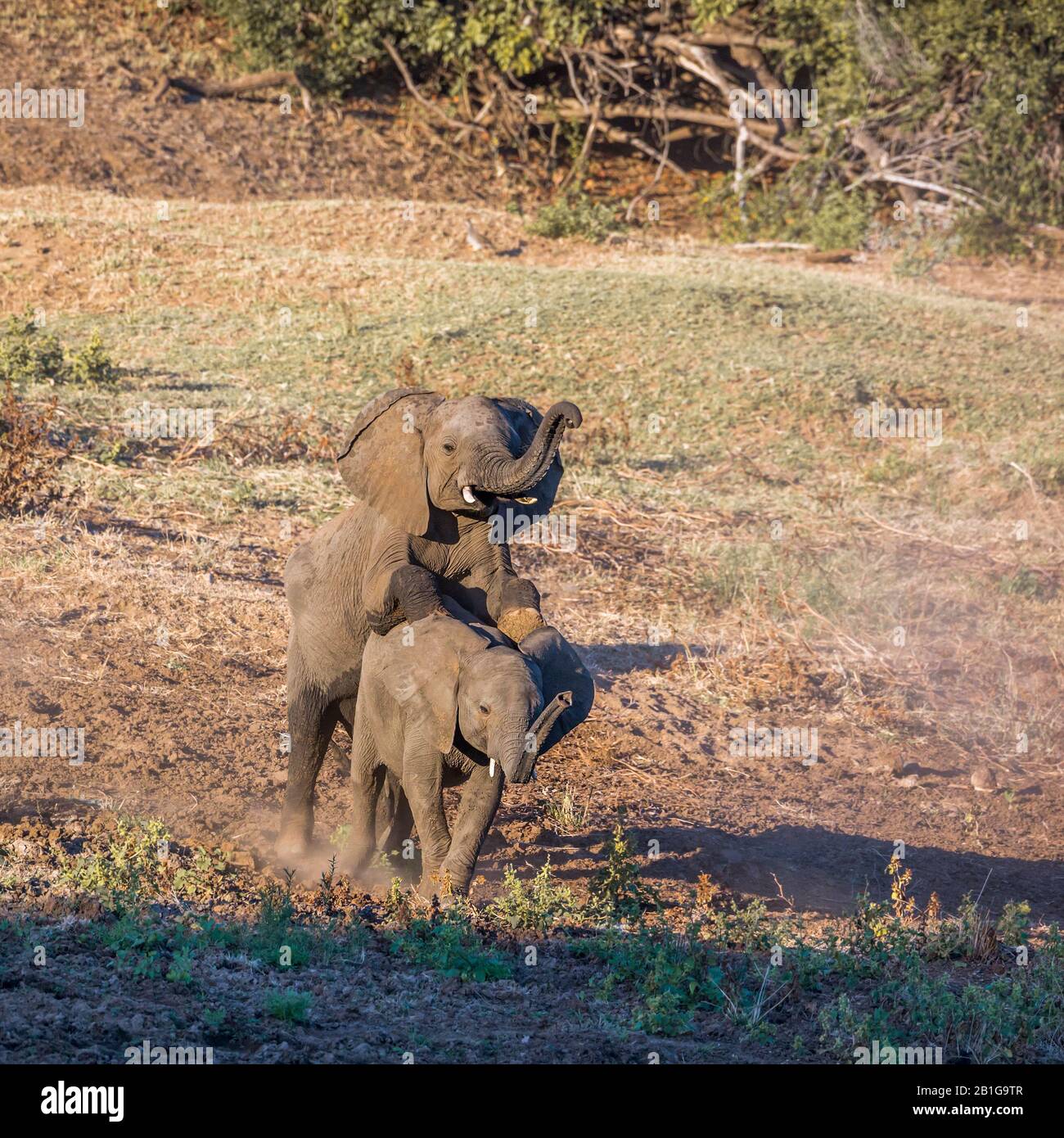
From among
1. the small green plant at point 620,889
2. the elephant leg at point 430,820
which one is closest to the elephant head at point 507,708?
the elephant leg at point 430,820

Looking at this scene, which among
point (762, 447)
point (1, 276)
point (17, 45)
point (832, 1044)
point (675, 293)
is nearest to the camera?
point (832, 1044)

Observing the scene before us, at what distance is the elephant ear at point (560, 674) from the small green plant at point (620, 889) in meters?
0.77

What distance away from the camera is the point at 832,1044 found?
5113 mm

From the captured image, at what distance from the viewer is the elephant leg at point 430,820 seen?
6.33 metres

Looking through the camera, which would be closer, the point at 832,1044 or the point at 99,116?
the point at 832,1044

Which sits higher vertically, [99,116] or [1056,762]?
[99,116]

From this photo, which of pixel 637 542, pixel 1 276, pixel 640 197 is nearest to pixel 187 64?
pixel 640 197

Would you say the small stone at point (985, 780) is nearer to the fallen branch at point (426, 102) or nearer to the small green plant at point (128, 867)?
the small green plant at point (128, 867)

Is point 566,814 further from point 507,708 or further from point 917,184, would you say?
point 917,184

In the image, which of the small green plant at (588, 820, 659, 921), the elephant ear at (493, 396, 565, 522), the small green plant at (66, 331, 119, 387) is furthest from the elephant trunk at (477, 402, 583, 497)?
the small green plant at (66, 331, 119, 387)

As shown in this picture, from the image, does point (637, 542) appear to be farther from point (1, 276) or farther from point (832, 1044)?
point (1, 276)

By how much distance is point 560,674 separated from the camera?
20.8ft

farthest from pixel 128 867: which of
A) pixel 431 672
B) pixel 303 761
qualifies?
pixel 431 672

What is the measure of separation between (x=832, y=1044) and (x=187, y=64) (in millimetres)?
26529
